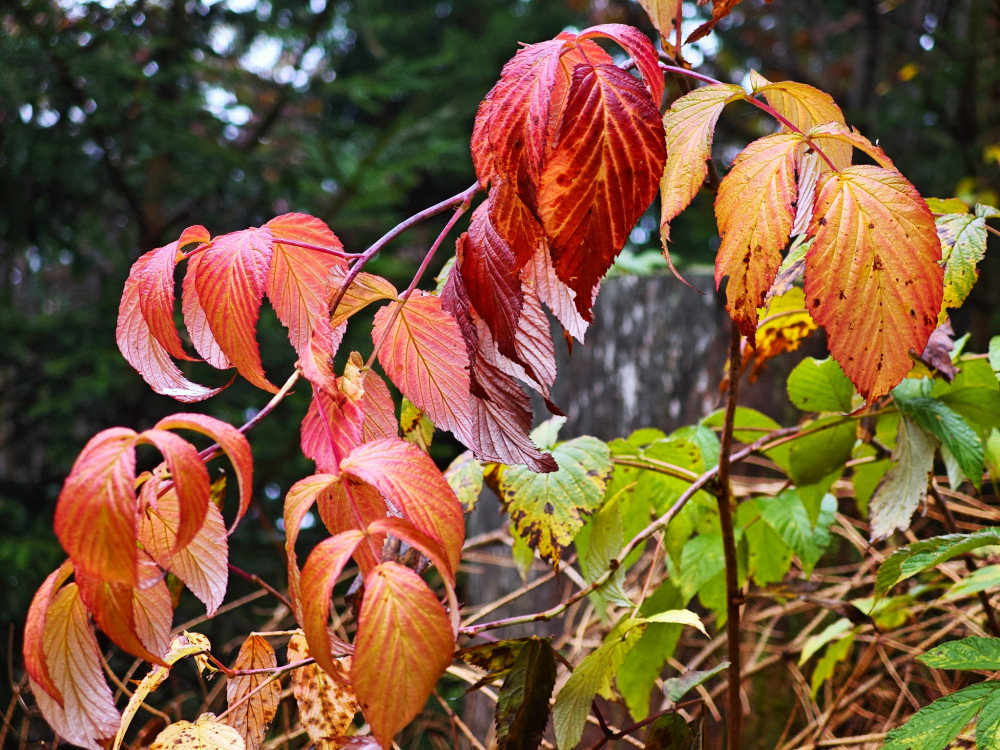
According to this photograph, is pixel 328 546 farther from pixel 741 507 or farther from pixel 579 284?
pixel 741 507

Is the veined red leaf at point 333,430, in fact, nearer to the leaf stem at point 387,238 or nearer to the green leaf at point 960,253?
the leaf stem at point 387,238

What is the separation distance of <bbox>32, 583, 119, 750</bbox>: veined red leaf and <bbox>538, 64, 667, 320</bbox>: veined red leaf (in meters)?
0.29

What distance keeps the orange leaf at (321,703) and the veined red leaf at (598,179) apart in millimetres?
292

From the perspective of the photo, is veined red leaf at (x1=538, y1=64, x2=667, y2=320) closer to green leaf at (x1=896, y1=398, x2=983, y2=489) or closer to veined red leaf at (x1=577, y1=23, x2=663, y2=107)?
veined red leaf at (x1=577, y1=23, x2=663, y2=107)

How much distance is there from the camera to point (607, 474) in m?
0.60

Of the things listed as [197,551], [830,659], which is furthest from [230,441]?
[830,659]

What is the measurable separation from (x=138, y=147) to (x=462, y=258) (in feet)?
8.83

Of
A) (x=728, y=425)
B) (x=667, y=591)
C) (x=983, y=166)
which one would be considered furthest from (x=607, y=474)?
(x=983, y=166)

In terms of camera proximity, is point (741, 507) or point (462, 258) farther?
point (741, 507)

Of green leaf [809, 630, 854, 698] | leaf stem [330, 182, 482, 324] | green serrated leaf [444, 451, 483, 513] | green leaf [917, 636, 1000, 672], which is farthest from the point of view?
green leaf [809, 630, 854, 698]

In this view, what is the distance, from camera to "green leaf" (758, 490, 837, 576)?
655mm

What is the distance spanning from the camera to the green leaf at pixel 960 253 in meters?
0.52

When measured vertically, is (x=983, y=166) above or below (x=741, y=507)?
below

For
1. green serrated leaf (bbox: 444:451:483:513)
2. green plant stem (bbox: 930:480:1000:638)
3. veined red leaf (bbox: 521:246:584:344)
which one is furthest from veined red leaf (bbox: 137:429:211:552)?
green plant stem (bbox: 930:480:1000:638)
